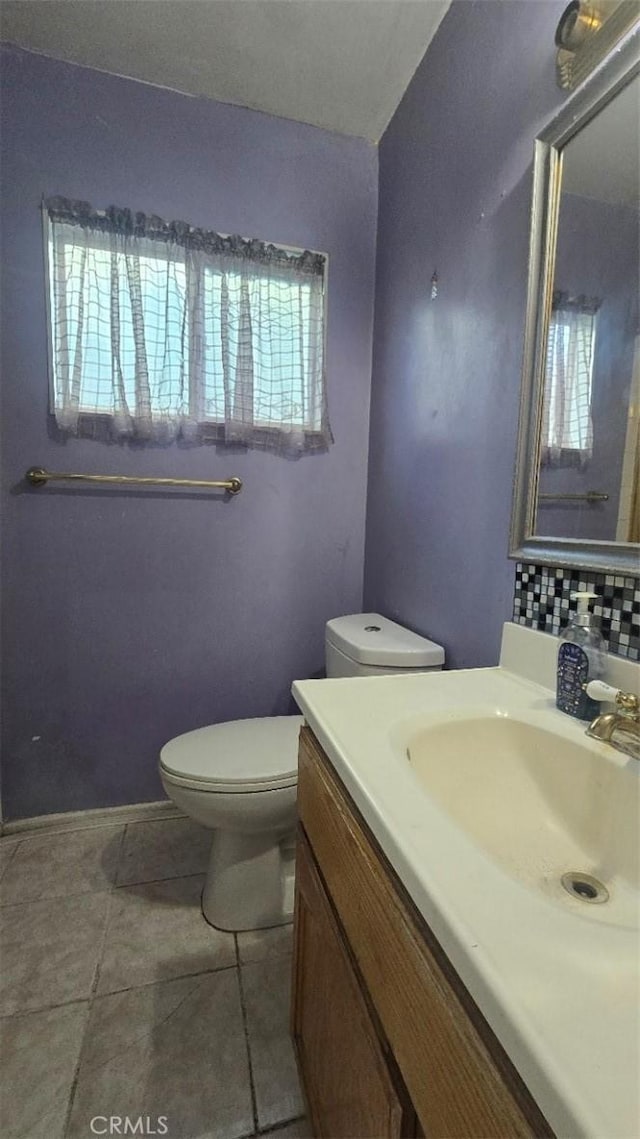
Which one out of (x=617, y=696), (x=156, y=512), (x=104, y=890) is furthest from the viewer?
(x=156, y=512)

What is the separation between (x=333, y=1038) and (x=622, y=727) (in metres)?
0.56

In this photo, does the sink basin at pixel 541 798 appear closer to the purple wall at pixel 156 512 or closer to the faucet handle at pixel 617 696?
the faucet handle at pixel 617 696

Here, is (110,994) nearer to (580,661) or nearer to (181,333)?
(580,661)

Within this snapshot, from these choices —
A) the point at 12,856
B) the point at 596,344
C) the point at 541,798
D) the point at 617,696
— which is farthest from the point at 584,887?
the point at 12,856

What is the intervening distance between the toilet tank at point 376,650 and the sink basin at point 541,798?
43cm

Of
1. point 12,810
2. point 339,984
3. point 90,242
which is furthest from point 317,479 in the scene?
point 12,810

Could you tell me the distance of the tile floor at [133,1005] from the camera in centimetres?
83

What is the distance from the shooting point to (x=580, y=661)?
2.25 feet

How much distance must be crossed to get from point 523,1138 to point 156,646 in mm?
1454

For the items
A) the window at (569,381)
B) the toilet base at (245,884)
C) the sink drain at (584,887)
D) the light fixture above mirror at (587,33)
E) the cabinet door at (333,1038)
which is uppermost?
the light fixture above mirror at (587,33)

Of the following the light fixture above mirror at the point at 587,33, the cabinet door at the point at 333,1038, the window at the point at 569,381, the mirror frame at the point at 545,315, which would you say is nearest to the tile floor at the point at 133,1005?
the cabinet door at the point at 333,1038

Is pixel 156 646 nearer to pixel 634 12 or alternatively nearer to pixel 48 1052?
pixel 48 1052

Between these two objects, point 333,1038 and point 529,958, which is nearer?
point 529,958

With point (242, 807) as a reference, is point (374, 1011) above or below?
above
